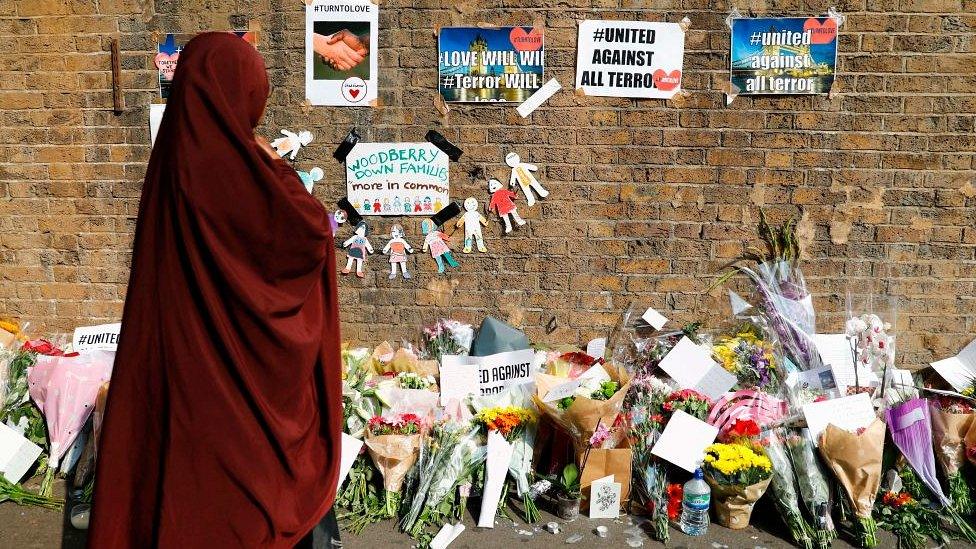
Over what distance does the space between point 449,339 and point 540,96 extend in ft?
5.13

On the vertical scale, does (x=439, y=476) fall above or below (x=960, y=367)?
below

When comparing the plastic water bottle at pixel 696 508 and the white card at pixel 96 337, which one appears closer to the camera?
the plastic water bottle at pixel 696 508

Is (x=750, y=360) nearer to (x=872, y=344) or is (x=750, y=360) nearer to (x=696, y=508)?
(x=872, y=344)

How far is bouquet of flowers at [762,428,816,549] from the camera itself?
341 centimetres

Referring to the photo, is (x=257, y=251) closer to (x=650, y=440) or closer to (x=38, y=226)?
(x=650, y=440)

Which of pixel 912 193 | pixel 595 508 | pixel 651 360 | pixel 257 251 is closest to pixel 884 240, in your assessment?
pixel 912 193

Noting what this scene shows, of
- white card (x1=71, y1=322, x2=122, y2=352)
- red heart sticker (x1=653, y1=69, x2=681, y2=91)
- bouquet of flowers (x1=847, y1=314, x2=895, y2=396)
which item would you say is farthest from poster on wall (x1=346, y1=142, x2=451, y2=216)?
bouquet of flowers (x1=847, y1=314, x2=895, y2=396)

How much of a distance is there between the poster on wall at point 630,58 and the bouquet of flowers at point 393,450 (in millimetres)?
2237

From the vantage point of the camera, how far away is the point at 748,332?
4.44 meters

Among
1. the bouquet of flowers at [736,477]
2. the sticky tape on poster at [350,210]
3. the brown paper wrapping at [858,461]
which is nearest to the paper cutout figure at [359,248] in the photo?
the sticky tape on poster at [350,210]

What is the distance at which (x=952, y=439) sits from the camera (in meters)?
3.68

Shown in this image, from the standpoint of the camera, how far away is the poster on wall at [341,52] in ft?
14.3

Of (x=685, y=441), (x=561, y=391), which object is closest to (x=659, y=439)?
(x=685, y=441)

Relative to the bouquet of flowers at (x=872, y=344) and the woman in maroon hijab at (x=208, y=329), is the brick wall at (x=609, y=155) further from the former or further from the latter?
the woman in maroon hijab at (x=208, y=329)
